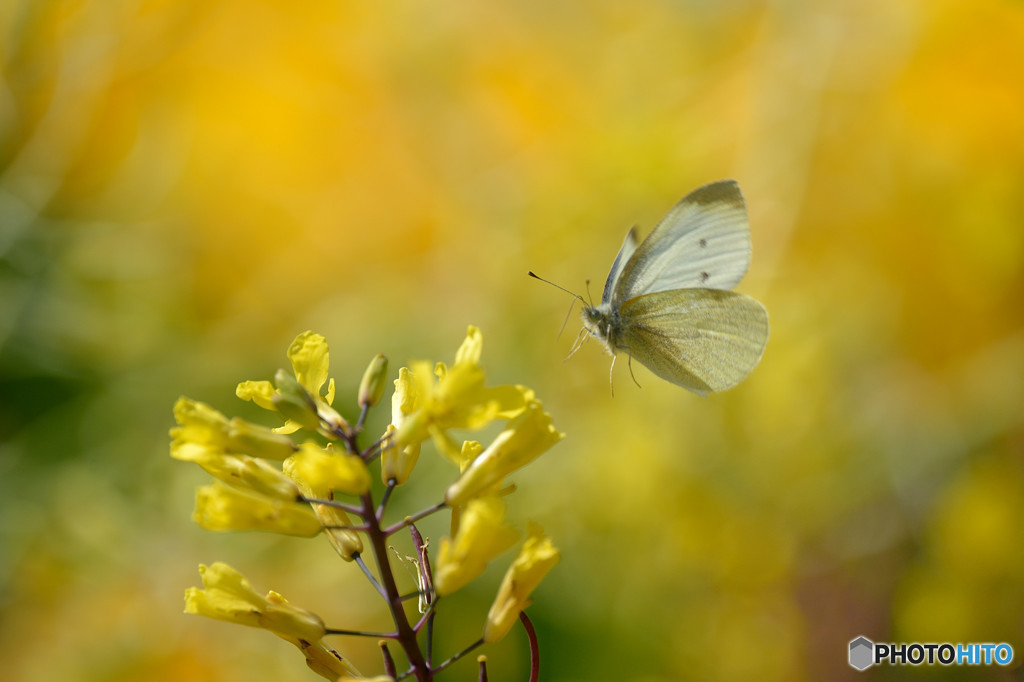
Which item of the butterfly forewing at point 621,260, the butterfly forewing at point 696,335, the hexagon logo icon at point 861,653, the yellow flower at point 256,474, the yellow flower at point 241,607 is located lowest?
the yellow flower at point 241,607

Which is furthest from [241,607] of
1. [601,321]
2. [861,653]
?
[861,653]

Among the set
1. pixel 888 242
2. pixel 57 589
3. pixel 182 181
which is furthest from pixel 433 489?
pixel 888 242

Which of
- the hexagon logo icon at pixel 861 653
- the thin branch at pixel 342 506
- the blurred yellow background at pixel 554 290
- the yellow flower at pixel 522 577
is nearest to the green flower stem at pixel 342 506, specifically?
the thin branch at pixel 342 506

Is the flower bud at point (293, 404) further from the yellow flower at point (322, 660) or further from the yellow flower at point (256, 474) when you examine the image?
the yellow flower at point (322, 660)

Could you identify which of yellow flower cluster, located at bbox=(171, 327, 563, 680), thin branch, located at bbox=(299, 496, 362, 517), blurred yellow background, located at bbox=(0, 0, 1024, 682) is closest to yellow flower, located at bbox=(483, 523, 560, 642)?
yellow flower cluster, located at bbox=(171, 327, 563, 680)

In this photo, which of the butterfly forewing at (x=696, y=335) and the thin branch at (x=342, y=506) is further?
the butterfly forewing at (x=696, y=335)

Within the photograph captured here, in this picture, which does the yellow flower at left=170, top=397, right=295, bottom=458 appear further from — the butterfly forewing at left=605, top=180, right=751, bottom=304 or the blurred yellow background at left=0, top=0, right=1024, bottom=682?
the blurred yellow background at left=0, top=0, right=1024, bottom=682
